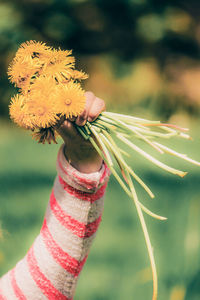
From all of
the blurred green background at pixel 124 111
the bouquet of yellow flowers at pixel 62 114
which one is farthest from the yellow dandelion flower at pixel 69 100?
the blurred green background at pixel 124 111

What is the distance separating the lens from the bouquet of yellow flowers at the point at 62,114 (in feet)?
1.25

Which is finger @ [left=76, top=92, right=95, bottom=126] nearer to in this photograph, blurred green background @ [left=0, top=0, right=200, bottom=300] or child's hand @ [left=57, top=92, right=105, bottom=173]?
child's hand @ [left=57, top=92, right=105, bottom=173]

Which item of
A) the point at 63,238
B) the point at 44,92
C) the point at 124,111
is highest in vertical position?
the point at 124,111

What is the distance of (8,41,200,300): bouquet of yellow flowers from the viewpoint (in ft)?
1.25

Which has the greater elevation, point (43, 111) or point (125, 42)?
point (125, 42)

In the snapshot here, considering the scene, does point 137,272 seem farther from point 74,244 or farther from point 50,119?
point 50,119

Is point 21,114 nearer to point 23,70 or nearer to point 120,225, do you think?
point 23,70

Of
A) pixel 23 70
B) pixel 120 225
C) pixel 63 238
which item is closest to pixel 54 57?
pixel 23 70

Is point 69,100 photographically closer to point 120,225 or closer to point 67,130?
point 67,130

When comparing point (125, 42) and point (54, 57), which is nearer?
point (54, 57)

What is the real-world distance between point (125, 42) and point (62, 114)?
1.04ft

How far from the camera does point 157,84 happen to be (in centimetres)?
68

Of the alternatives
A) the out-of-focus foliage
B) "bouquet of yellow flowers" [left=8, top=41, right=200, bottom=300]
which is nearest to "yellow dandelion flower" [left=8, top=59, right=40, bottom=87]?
"bouquet of yellow flowers" [left=8, top=41, right=200, bottom=300]

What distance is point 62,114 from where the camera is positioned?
1.25 feet
